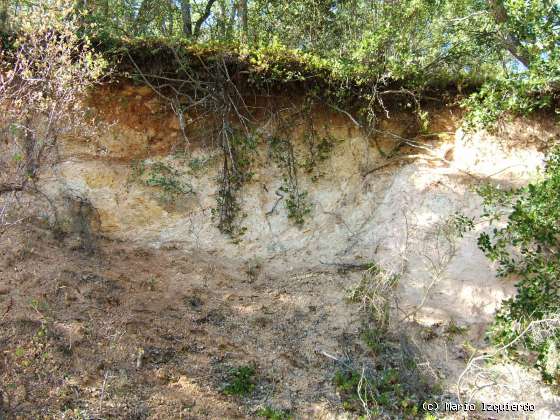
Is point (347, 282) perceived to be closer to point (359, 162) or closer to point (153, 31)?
point (359, 162)

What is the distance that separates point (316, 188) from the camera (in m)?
6.62

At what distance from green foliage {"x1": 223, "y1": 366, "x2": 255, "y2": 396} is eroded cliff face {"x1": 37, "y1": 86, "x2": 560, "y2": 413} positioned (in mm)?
1373

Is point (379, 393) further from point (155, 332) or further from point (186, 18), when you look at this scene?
point (186, 18)

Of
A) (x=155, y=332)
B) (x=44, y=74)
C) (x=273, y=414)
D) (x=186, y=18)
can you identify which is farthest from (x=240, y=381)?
(x=186, y=18)

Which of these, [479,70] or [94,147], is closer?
[94,147]

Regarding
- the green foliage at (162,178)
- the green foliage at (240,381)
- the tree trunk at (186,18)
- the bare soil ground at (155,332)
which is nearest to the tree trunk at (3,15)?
the green foliage at (162,178)

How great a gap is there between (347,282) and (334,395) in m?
1.54

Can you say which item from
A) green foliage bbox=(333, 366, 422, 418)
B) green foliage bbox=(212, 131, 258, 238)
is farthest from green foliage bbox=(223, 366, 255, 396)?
green foliage bbox=(212, 131, 258, 238)

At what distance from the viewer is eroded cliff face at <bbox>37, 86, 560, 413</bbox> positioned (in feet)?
19.7

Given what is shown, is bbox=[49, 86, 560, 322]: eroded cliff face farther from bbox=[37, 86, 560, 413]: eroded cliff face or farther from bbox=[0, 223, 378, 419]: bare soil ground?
bbox=[0, 223, 378, 419]: bare soil ground

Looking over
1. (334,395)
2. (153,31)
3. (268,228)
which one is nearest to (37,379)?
(334,395)

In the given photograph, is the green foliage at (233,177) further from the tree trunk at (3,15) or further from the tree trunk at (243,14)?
the tree trunk at (243,14)

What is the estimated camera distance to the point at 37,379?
3.93 metres

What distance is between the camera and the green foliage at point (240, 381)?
14.2 ft
